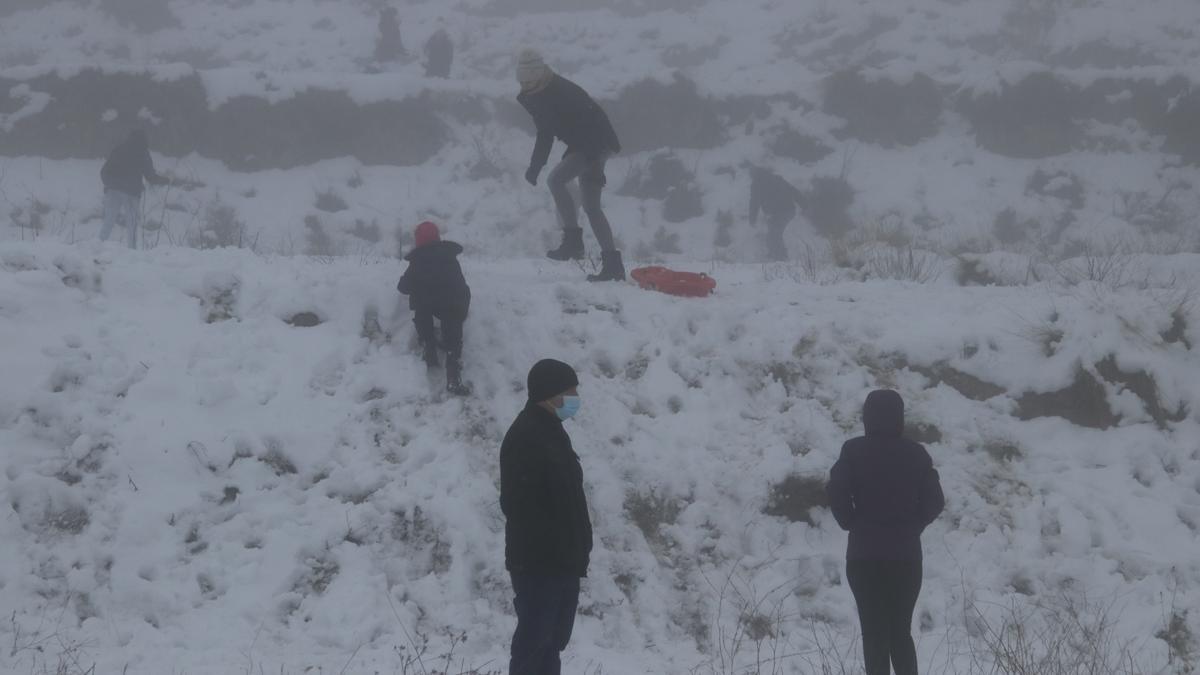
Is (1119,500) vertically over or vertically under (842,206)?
over

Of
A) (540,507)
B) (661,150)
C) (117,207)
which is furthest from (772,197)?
(540,507)

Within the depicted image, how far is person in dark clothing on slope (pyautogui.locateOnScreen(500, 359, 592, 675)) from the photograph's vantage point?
3.47 meters

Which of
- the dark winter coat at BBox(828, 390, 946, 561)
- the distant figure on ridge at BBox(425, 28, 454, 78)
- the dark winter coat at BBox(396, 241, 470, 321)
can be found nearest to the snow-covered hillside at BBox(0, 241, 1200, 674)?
the dark winter coat at BBox(396, 241, 470, 321)

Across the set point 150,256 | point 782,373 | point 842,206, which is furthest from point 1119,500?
point 842,206

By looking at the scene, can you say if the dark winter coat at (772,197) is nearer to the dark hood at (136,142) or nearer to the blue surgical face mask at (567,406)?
the dark hood at (136,142)

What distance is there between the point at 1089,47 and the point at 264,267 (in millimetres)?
21038

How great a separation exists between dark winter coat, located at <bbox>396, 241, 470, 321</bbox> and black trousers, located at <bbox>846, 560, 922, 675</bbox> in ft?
11.2

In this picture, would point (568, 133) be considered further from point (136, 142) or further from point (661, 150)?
point (661, 150)

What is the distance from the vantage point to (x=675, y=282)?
7.50 meters

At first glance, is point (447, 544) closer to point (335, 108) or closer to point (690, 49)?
point (335, 108)

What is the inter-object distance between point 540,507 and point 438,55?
16.7 metres

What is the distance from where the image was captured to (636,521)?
563cm

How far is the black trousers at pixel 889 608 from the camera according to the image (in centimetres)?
390

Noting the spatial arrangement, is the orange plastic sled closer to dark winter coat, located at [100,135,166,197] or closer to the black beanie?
the black beanie
